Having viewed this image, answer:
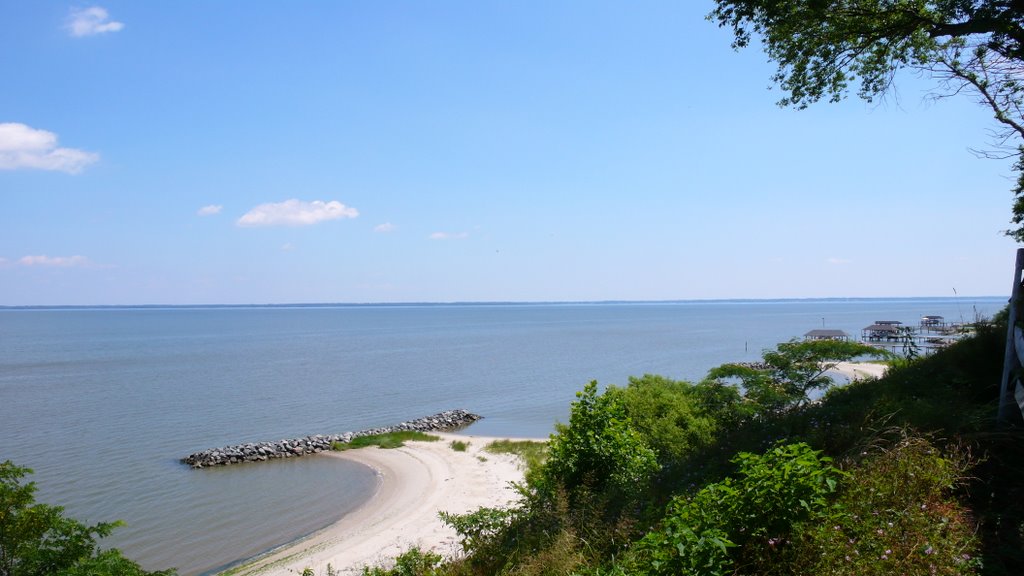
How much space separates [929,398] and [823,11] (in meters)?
6.95

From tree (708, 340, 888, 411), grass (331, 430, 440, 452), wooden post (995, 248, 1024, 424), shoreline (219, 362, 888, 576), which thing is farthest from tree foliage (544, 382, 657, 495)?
grass (331, 430, 440, 452)

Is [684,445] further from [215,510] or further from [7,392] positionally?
[7,392]

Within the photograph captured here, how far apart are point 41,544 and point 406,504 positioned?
1558cm

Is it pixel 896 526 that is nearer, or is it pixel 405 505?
pixel 896 526

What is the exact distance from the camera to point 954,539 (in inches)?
197

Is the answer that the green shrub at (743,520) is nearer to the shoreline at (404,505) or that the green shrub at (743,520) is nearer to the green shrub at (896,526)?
the green shrub at (896,526)

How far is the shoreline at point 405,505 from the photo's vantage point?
18.2 meters

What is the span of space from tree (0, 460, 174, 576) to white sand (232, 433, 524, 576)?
5.78 m

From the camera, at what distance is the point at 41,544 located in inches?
410

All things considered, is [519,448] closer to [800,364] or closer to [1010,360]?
[800,364]

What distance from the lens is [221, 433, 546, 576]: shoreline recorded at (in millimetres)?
18219

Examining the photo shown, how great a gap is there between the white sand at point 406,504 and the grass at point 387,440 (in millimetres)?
753

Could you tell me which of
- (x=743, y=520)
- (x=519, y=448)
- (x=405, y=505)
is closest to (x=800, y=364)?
(x=405, y=505)

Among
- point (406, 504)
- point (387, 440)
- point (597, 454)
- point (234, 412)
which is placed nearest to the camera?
point (597, 454)
